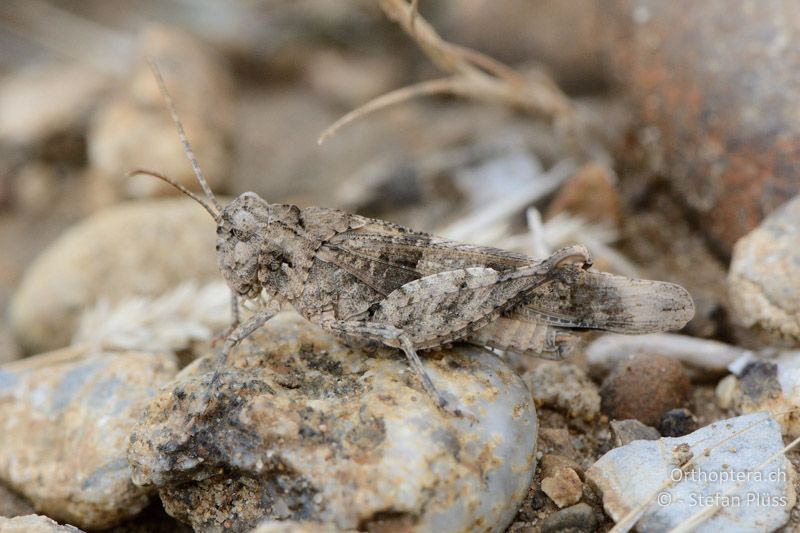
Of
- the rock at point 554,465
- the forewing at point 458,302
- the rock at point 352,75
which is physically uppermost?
the rock at point 352,75

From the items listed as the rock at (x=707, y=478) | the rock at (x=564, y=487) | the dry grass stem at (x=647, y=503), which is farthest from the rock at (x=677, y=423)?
the rock at (x=564, y=487)

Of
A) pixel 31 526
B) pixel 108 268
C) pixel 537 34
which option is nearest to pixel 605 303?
pixel 31 526

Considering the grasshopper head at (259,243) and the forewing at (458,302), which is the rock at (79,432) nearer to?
the grasshopper head at (259,243)

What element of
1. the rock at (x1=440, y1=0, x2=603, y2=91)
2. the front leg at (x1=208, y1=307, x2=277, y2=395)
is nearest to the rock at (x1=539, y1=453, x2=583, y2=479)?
the front leg at (x1=208, y1=307, x2=277, y2=395)

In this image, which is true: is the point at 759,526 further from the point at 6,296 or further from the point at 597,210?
the point at 6,296

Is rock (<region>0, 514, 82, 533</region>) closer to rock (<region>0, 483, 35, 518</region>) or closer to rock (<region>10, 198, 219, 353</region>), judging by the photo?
rock (<region>0, 483, 35, 518</region>)

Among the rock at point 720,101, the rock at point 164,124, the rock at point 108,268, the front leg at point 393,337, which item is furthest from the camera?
the rock at point 164,124

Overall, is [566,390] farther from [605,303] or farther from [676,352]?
[676,352]
